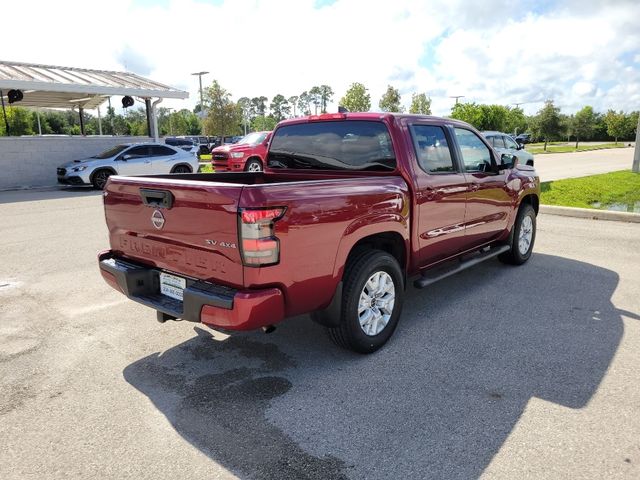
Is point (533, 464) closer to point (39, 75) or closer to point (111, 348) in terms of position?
point (111, 348)

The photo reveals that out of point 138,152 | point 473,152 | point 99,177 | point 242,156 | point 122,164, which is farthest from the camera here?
point 242,156

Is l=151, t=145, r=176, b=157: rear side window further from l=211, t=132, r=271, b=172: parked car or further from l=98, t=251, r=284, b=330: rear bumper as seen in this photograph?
l=98, t=251, r=284, b=330: rear bumper

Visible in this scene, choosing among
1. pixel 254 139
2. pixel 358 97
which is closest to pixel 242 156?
pixel 254 139

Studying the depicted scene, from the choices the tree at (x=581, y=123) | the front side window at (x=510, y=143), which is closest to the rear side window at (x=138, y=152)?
the front side window at (x=510, y=143)

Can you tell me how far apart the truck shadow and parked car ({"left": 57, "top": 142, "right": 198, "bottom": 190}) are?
12.9 meters

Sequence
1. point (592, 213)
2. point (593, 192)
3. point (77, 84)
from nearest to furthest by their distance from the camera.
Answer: point (592, 213) < point (593, 192) < point (77, 84)

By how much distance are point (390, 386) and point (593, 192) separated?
12893 mm

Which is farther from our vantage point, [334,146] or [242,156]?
Answer: [242,156]

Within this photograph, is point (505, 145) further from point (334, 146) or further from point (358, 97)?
point (358, 97)

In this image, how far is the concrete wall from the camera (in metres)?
17.1

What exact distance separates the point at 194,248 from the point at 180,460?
1.29 metres

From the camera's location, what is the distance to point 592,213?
9.83 meters

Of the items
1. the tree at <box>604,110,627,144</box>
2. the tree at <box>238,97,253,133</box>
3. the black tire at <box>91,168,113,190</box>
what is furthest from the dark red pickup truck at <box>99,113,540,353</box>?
A: the tree at <box>604,110,627,144</box>

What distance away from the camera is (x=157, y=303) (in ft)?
11.4
